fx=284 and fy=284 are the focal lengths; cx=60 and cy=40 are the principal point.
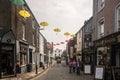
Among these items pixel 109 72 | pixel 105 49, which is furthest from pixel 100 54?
pixel 109 72

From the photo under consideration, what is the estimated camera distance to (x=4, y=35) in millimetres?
27859

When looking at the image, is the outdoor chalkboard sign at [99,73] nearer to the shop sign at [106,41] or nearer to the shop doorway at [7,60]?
the shop sign at [106,41]

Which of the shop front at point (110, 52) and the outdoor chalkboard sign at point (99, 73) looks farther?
the outdoor chalkboard sign at point (99, 73)

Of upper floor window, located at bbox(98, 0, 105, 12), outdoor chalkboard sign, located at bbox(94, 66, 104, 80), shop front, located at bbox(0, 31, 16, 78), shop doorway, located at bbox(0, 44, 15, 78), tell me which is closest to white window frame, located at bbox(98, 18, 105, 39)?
upper floor window, located at bbox(98, 0, 105, 12)

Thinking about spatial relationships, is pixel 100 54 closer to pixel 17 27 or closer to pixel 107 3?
pixel 107 3

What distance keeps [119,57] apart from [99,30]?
749 centimetres

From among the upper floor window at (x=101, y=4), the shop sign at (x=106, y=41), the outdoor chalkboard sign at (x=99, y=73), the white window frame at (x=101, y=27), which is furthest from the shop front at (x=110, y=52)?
the upper floor window at (x=101, y=4)

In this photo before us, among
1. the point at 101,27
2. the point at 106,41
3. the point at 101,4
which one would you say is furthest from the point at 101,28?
the point at 106,41

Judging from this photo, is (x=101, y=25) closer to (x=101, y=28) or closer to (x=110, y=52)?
(x=101, y=28)

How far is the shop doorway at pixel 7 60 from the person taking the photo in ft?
92.5

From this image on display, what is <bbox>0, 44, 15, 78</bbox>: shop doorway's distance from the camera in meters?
28.2

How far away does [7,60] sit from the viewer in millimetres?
28875

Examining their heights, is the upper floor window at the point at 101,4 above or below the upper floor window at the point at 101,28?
above

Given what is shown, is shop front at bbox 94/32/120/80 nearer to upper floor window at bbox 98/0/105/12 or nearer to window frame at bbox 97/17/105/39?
window frame at bbox 97/17/105/39
